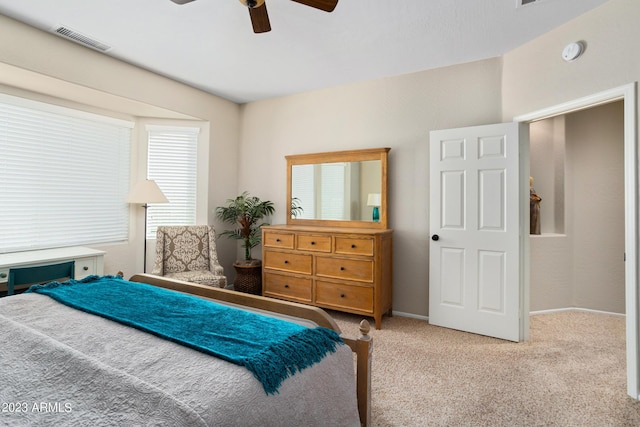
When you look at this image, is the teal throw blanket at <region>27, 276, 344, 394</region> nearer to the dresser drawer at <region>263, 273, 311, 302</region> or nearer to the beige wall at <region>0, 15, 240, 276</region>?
the dresser drawer at <region>263, 273, 311, 302</region>

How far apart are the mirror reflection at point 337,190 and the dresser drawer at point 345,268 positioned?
62cm

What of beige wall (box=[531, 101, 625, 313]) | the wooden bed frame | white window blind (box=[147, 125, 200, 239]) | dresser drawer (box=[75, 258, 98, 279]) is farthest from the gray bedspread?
beige wall (box=[531, 101, 625, 313])

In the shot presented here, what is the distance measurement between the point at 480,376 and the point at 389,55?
115 inches

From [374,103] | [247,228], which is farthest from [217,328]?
[374,103]

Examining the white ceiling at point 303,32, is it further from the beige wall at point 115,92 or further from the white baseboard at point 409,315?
the white baseboard at point 409,315

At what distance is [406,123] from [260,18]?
83.4 inches

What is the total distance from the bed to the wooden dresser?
1.74m

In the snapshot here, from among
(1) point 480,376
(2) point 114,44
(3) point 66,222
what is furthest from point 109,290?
(1) point 480,376

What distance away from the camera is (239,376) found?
1.10 metres

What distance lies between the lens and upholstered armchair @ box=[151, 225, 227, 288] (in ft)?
12.2

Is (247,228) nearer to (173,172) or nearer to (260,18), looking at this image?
(173,172)

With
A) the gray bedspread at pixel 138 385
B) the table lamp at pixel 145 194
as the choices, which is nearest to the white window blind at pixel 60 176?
the table lamp at pixel 145 194

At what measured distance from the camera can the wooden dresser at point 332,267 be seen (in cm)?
334

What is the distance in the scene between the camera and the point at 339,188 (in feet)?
13.3
